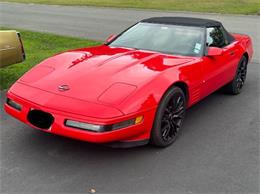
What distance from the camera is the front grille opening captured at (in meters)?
3.94

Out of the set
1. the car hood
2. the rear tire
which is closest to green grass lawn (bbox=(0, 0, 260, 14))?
the rear tire

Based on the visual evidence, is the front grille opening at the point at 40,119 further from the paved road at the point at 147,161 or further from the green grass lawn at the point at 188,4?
the green grass lawn at the point at 188,4

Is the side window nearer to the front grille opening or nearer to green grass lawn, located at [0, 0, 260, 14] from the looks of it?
the front grille opening

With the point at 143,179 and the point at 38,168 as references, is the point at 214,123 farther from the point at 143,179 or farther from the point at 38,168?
the point at 38,168

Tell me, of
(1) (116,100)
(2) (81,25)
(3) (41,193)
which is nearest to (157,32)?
(1) (116,100)

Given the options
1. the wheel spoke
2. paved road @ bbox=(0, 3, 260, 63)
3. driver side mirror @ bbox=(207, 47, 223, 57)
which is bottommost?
paved road @ bbox=(0, 3, 260, 63)

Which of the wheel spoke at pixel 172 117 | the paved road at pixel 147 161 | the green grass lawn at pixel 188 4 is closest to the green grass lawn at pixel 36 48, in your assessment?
the paved road at pixel 147 161

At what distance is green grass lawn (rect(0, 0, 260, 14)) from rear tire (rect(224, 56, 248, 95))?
41.4ft

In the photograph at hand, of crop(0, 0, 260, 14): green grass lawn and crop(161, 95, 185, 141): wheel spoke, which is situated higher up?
crop(161, 95, 185, 141): wheel spoke

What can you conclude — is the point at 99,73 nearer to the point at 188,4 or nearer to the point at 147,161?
the point at 147,161

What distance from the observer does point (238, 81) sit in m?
6.56

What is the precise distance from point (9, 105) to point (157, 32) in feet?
7.72

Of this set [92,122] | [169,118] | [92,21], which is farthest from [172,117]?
[92,21]

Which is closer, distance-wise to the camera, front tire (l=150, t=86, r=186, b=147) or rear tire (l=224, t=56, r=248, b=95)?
front tire (l=150, t=86, r=186, b=147)
